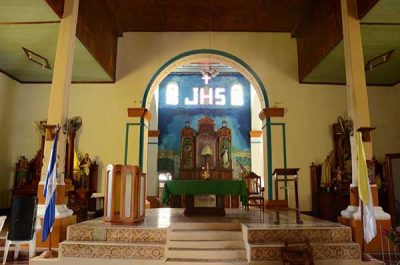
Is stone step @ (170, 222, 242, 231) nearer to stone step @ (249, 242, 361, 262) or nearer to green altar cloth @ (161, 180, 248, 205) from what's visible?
stone step @ (249, 242, 361, 262)

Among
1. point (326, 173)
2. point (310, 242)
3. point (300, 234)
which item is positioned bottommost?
point (310, 242)

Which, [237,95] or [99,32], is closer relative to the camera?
[99,32]

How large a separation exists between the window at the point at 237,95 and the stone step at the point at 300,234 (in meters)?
10.1

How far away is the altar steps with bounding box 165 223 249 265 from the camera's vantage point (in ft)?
15.3

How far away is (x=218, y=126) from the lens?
1435 cm

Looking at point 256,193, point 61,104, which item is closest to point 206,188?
point 256,193

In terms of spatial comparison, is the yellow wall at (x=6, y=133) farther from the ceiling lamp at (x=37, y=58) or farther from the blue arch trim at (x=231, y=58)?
the blue arch trim at (x=231, y=58)

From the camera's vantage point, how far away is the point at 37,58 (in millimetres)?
7809

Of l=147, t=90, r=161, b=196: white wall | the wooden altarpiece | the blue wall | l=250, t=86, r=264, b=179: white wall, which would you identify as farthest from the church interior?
l=147, t=90, r=161, b=196: white wall

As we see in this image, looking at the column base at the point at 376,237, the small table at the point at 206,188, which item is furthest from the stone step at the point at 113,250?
the column base at the point at 376,237

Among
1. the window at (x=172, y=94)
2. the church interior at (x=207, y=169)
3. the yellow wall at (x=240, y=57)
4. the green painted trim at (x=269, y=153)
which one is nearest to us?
the church interior at (x=207, y=169)

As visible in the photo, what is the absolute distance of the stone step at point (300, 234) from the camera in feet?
15.7

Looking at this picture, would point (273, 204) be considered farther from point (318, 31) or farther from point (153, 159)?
point (153, 159)

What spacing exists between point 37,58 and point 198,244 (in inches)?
235
